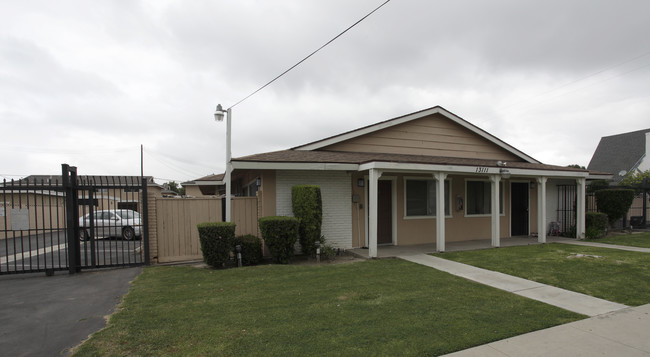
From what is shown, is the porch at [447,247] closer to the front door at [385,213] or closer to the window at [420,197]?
the front door at [385,213]

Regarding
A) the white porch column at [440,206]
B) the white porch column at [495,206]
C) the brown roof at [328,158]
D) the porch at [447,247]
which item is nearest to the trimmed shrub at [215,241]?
the brown roof at [328,158]

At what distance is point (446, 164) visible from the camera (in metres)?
9.18

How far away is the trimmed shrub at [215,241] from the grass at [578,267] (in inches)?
216

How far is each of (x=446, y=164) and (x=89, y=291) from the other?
8593mm

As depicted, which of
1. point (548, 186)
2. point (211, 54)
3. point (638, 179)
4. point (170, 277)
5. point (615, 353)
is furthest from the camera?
point (638, 179)

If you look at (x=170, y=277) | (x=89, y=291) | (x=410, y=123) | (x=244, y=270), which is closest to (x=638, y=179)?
(x=410, y=123)

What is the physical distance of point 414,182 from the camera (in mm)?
10695

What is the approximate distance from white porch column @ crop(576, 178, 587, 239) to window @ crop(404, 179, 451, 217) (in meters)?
4.89

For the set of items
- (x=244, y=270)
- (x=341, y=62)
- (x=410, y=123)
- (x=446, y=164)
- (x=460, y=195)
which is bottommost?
(x=244, y=270)

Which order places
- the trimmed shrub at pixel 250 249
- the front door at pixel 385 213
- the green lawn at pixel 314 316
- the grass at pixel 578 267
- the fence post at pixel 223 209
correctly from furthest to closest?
the front door at pixel 385 213
the fence post at pixel 223 209
the trimmed shrub at pixel 250 249
the grass at pixel 578 267
the green lawn at pixel 314 316

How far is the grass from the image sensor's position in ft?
18.3

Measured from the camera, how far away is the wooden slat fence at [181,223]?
27.1 feet

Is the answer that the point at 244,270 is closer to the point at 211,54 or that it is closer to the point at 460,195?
the point at 211,54

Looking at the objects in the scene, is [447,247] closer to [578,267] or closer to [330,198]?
[578,267]
